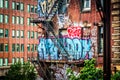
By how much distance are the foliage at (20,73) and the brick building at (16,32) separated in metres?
6.86

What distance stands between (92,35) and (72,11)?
3.43m

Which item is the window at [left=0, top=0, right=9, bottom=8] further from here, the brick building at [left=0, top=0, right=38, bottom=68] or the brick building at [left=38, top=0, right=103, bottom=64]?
the brick building at [left=38, top=0, right=103, bottom=64]

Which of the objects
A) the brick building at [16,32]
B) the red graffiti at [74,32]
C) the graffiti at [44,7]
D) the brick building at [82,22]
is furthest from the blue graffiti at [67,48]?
the brick building at [16,32]

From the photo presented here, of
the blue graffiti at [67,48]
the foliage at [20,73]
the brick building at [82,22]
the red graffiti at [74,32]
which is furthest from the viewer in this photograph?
the foliage at [20,73]

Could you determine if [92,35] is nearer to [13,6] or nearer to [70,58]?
[70,58]

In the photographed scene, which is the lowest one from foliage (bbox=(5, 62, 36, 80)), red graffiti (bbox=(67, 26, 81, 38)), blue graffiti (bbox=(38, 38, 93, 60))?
foliage (bbox=(5, 62, 36, 80))

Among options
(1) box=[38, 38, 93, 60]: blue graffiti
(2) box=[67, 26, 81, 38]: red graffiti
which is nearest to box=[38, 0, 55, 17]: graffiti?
(1) box=[38, 38, 93, 60]: blue graffiti

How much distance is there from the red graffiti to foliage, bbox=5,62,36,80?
3393 cm

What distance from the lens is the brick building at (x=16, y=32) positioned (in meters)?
75.2

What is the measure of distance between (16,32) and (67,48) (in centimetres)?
4857

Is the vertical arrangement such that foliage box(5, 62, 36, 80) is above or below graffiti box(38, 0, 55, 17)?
below

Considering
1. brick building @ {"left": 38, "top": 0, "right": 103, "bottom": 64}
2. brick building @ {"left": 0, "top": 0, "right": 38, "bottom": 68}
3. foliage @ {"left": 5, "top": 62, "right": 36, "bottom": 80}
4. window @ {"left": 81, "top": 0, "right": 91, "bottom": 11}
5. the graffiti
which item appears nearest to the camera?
brick building @ {"left": 38, "top": 0, "right": 103, "bottom": 64}

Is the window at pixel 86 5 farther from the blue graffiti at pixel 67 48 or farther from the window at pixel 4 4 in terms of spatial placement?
the window at pixel 4 4

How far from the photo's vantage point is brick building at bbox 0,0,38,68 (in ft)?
247
